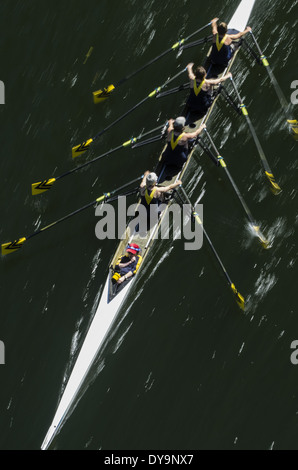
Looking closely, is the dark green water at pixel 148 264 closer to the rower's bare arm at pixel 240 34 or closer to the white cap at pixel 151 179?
the rower's bare arm at pixel 240 34

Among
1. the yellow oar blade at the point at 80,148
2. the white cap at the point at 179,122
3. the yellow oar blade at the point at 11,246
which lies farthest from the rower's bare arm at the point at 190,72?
the yellow oar blade at the point at 11,246

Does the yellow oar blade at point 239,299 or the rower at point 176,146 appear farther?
the yellow oar blade at point 239,299

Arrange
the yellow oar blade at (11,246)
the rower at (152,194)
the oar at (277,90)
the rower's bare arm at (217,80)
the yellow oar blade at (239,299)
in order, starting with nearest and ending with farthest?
the rower at (152,194)
the yellow oar blade at (239,299)
the yellow oar blade at (11,246)
the rower's bare arm at (217,80)
the oar at (277,90)

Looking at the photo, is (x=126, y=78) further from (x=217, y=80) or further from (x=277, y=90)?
(x=277, y=90)

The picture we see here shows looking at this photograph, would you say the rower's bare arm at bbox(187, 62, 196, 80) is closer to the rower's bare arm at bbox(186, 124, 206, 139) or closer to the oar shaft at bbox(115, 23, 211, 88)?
the oar shaft at bbox(115, 23, 211, 88)

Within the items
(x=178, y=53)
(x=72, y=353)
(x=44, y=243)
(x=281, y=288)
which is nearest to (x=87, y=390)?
(x=72, y=353)

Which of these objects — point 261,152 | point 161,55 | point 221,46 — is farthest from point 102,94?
point 261,152
